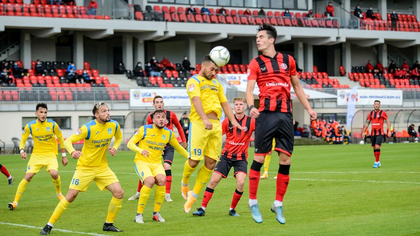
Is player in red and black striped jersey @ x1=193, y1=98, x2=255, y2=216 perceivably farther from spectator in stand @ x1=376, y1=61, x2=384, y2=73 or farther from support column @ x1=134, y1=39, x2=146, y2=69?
spectator in stand @ x1=376, y1=61, x2=384, y2=73

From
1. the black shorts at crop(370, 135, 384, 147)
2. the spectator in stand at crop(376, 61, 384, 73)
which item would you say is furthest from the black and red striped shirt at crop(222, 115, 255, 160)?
the spectator in stand at crop(376, 61, 384, 73)

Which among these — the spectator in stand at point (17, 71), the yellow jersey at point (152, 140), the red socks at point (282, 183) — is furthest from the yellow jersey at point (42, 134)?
the spectator in stand at point (17, 71)

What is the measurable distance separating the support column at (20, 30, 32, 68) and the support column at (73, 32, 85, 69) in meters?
3.34

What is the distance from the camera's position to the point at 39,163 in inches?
501

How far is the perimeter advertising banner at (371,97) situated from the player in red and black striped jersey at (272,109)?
1432 inches

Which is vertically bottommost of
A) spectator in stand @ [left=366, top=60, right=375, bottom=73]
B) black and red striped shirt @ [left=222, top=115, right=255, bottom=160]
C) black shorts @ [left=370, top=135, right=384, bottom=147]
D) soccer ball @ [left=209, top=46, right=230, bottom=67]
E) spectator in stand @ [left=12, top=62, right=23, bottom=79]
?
black shorts @ [left=370, top=135, right=384, bottom=147]

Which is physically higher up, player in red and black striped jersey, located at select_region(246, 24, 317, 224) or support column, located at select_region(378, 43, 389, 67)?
support column, located at select_region(378, 43, 389, 67)

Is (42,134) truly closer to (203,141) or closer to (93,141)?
(93,141)

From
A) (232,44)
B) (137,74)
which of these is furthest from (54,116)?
(232,44)

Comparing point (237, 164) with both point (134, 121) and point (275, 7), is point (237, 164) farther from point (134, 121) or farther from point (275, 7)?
point (275, 7)

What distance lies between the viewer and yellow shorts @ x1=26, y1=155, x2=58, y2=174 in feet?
41.6

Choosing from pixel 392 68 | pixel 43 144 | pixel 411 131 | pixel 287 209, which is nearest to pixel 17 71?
pixel 411 131

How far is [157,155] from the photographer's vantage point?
10.4 meters

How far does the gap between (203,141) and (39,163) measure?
14.9ft
